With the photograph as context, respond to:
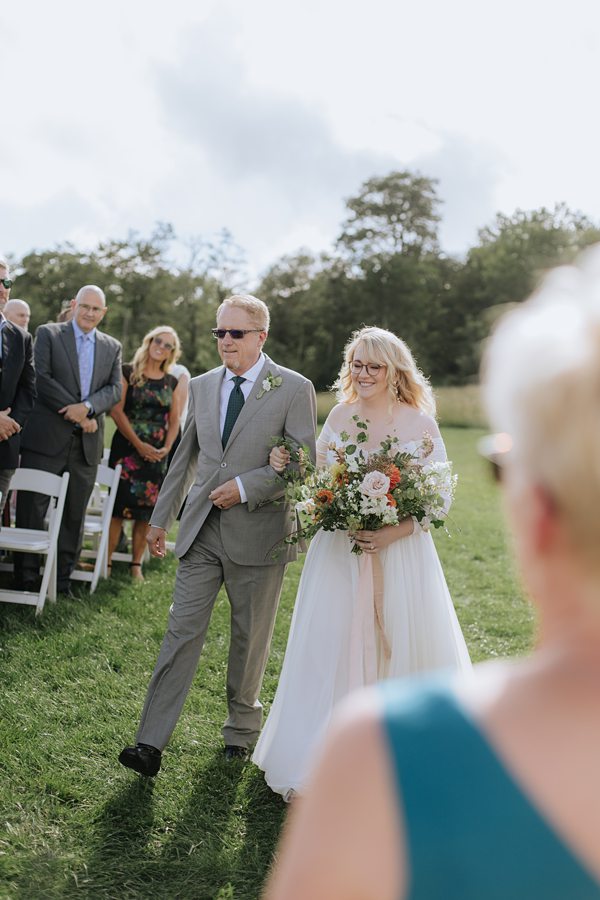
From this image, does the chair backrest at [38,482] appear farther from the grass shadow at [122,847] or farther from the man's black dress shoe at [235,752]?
the grass shadow at [122,847]

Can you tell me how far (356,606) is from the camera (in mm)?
5527

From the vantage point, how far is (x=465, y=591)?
1165 centimetres

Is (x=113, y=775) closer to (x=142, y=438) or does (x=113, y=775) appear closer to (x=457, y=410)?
(x=142, y=438)

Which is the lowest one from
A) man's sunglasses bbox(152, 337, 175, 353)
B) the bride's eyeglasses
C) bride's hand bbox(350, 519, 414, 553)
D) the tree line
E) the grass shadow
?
the grass shadow

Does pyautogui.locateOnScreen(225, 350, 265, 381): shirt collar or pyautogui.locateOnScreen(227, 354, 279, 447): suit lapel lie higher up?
pyautogui.locateOnScreen(225, 350, 265, 381): shirt collar

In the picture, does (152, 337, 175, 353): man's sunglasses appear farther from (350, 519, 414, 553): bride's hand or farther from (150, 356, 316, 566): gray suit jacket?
(350, 519, 414, 553): bride's hand

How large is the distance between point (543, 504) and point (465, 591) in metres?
10.7

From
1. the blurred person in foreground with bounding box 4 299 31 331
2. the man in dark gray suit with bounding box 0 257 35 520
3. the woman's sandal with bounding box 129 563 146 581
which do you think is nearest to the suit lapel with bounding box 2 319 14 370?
the man in dark gray suit with bounding box 0 257 35 520

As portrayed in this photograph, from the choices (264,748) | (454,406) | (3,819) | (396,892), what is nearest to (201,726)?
(264,748)

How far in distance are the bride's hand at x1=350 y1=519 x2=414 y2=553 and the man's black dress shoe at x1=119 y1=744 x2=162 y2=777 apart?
167 centimetres

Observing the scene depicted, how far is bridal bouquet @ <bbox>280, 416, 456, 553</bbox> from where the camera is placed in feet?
17.2

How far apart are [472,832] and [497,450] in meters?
0.49

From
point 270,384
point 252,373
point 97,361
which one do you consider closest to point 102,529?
point 97,361

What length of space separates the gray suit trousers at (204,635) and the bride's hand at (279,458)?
444 millimetres
